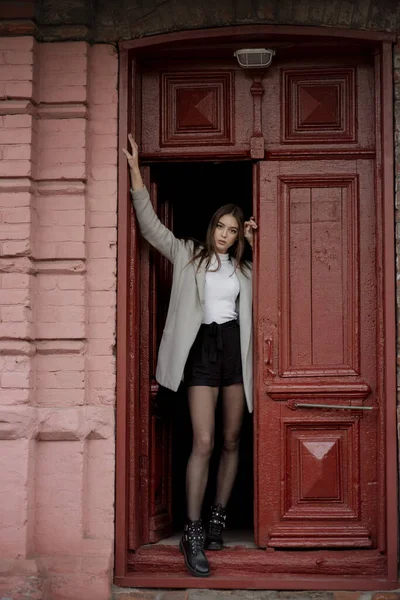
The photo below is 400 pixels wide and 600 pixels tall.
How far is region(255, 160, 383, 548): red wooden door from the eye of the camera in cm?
622

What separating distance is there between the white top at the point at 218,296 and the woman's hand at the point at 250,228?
279 mm

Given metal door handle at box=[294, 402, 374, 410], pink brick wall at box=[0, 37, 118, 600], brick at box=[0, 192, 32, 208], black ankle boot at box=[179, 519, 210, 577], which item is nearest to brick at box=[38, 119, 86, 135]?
pink brick wall at box=[0, 37, 118, 600]

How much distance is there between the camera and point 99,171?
622 centimetres

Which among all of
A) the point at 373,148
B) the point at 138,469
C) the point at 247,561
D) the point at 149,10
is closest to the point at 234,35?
the point at 149,10

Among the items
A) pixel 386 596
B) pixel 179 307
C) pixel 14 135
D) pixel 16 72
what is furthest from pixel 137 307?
pixel 386 596

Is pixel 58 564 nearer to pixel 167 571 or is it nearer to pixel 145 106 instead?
pixel 167 571

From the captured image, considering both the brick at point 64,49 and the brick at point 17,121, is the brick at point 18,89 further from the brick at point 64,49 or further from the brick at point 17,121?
the brick at point 64,49

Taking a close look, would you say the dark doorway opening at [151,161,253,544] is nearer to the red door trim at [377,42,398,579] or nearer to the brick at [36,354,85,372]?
the brick at [36,354,85,372]

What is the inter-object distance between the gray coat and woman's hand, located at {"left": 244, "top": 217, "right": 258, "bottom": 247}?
0.34 meters

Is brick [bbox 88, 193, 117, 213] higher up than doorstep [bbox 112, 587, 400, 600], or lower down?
higher up

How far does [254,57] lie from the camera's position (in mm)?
6309

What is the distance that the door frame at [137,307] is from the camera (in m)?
5.99

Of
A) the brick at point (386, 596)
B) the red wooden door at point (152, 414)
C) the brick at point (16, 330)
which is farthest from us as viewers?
the red wooden door at point (152, 414)

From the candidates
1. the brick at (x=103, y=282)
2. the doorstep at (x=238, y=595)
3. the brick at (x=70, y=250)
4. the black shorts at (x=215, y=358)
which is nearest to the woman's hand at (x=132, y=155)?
the brick at (x=70, y=250)
